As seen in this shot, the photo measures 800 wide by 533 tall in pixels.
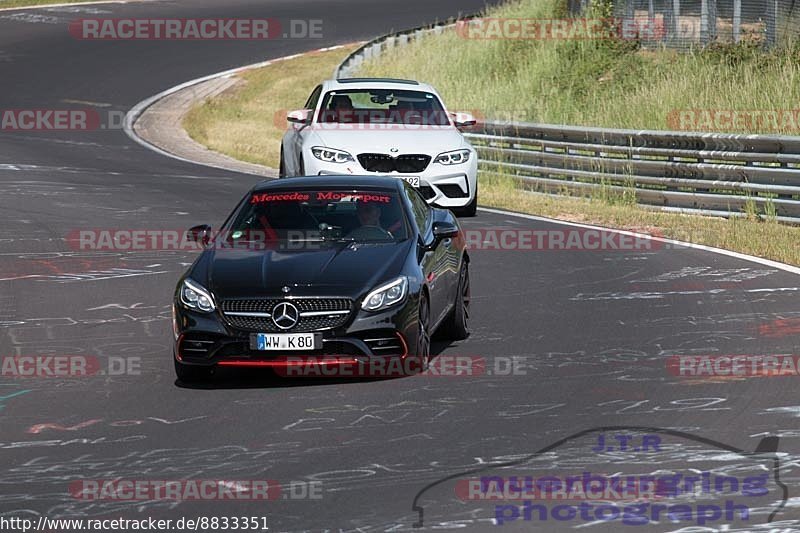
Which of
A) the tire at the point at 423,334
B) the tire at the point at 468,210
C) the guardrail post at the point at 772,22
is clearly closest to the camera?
the tire at the point at 423,334

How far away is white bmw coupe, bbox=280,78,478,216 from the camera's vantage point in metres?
19.6

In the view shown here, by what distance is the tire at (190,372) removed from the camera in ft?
34.1

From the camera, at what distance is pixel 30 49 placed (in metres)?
47.0

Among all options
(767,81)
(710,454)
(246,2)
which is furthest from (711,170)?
(246,2)

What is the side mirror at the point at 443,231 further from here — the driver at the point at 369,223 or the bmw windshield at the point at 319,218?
the driver at the point at 369,223

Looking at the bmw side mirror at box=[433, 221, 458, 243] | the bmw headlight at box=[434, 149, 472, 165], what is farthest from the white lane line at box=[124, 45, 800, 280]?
the bmw side mirror at box=[433, 221, 458, 243]

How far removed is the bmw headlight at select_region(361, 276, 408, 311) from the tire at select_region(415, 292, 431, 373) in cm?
21

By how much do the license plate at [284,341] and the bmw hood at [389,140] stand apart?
31.7 ft

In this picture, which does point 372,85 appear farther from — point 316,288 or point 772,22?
point 772,22

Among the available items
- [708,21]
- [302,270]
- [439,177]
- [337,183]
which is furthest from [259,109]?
[302,270]

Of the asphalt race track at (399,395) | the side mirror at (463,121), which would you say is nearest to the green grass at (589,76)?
the side mirror at (463,121)

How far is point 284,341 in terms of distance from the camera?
398 inches

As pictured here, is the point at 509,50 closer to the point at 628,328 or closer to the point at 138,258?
the point at 138,258

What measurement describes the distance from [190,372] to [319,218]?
1.84 m
